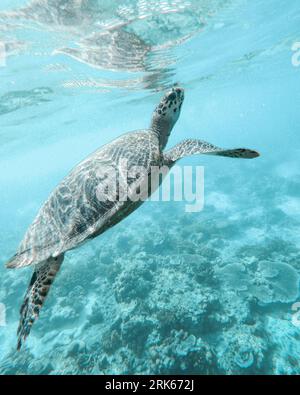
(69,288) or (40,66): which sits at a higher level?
(40,66)

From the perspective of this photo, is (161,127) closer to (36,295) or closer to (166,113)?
(166,113)

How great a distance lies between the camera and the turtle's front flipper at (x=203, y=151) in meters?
4.35

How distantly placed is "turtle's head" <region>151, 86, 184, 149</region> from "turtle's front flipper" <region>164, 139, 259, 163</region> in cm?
90

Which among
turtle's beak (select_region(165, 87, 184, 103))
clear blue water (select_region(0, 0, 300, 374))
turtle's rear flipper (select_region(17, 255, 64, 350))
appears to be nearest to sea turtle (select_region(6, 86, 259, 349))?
turtle's rear flipper (select_region(17, 255, 64, 350))

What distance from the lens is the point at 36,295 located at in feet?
13.5

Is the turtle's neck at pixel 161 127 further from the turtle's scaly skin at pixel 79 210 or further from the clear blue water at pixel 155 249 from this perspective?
the clear blue water at pixel 155 249

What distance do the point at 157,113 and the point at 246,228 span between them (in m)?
10.7

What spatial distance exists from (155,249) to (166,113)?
8.63 m

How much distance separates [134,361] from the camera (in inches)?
279

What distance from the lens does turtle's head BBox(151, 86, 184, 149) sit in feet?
19.8

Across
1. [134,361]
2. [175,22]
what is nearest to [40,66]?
[175,22]

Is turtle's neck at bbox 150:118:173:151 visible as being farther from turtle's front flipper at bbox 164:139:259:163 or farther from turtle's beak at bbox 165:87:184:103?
turtle's front flipper at bbox 164:139:259:163

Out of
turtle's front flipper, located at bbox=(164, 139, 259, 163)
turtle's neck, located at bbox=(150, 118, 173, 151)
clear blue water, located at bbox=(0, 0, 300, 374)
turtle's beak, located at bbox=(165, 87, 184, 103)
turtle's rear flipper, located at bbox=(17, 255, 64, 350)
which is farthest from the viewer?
clear blue water, located at bbox=(0, 0, 300, 374)

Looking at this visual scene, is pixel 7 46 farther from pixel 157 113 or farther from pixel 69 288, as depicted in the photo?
pixel 69 288
